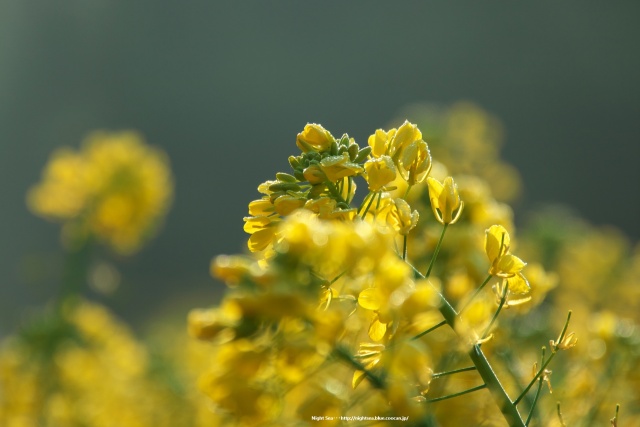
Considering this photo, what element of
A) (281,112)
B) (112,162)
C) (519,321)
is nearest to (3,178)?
(281,112)

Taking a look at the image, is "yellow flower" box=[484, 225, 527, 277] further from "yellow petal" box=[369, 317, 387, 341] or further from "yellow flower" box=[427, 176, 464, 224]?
"yellow petal" box=[369, 317, 387, 341]

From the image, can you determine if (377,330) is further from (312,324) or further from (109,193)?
(109,193)

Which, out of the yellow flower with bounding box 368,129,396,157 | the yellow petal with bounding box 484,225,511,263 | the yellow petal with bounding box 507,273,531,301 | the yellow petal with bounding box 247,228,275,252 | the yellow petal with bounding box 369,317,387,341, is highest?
the yellow flower with bounding box 368,129,396,157

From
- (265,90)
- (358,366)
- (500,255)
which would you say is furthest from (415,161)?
(265,90)

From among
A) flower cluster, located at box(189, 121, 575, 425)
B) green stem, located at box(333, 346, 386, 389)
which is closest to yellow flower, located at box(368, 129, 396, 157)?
flower cluster, located at box(189, 121, 575, 425)

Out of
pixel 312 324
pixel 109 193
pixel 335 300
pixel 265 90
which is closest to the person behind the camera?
pixel 312 324

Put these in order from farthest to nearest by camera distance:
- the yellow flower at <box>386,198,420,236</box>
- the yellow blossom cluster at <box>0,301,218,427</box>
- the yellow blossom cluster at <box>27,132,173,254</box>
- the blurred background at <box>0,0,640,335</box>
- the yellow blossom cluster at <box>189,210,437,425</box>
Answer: the blurred background at <box>0,0,640,335</box>, the yellow blossom cluster at <box>27,132,173,254</box>, the yellow blossom cluster at <box>0,301,218,427</box>, the yellow flower at <box>386,198,420,236</box>, the yellow blossom cluster at <box>189,210,437,425</box>
